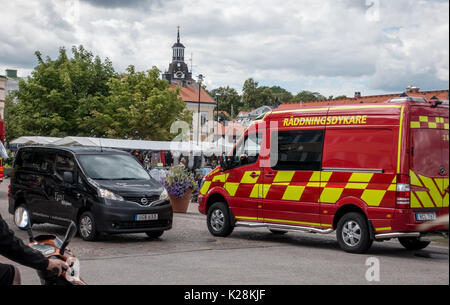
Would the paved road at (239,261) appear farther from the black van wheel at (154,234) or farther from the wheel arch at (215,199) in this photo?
the wheel arch at (215,199)

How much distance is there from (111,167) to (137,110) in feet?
130

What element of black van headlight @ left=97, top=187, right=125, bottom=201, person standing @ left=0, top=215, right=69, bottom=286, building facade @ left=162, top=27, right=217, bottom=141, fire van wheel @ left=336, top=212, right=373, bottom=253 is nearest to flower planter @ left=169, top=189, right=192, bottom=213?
black van headlight @ left=97, top=187, right=125, bottom=201

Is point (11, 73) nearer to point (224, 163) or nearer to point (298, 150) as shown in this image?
point (224, 163)

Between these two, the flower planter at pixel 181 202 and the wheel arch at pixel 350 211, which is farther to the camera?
the flower planter at pixel 181 202

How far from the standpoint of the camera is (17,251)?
3316 millimetres

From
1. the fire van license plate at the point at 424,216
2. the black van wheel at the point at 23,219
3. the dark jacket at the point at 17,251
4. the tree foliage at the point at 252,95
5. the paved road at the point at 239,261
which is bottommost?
the paved road at the point at 239,261


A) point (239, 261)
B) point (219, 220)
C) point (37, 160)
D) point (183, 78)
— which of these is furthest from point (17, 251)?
point (183, 78)

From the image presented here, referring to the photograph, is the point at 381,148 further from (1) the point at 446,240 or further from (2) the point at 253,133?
(1) the point at 446,240

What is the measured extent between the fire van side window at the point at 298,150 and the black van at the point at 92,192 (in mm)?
2486

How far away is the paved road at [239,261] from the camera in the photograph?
25.8 feet

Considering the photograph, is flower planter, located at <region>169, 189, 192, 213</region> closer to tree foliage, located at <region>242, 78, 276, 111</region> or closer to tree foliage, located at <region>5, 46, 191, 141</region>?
tree foliage, located at <region>5, 46, 191, 141</region>

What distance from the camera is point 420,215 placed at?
10062 millimetres

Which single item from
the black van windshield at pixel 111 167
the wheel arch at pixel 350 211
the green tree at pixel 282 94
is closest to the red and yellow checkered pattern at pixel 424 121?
the wheel arch at pixel 350 211

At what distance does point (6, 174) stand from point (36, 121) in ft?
26.7
